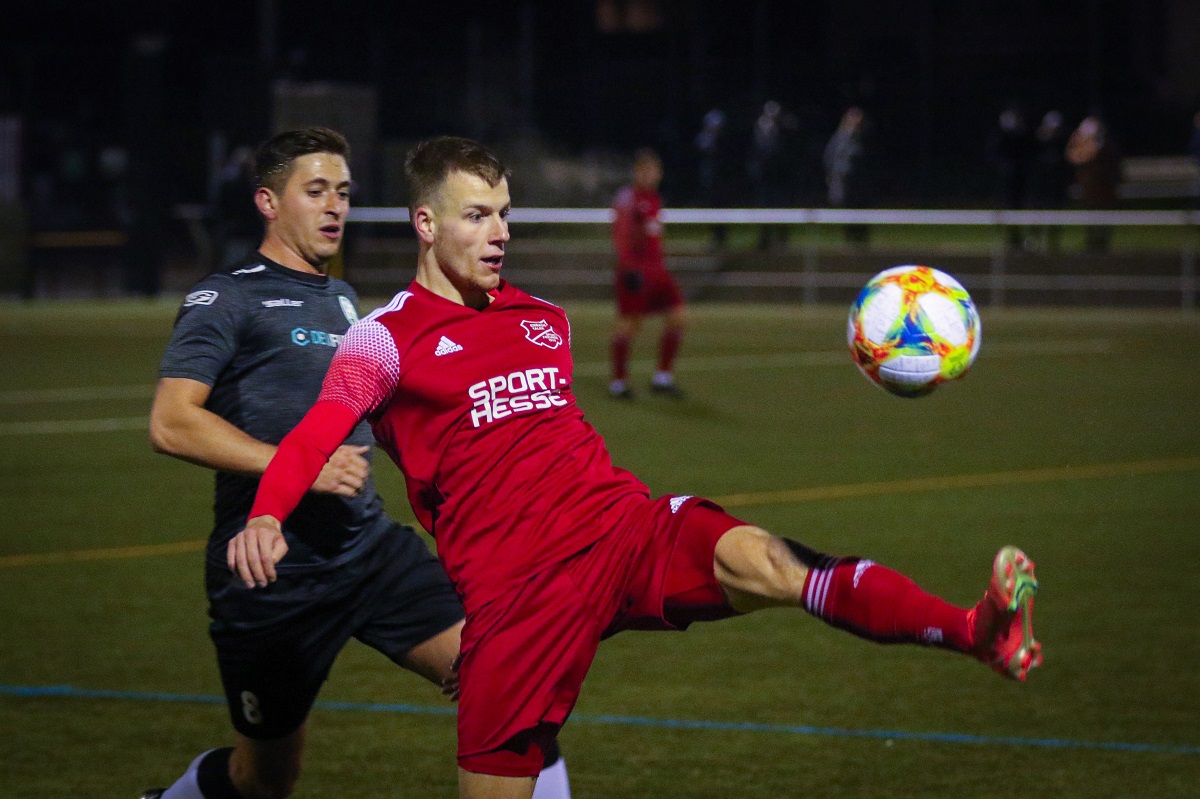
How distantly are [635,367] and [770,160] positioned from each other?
13.2m

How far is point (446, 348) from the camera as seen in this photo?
3.83 metres

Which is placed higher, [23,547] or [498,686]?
[498,686]

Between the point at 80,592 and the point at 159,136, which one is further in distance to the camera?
the point at 159,136

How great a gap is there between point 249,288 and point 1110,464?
8.73 m

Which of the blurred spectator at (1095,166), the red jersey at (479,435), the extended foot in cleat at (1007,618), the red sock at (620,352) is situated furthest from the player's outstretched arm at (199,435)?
the blurred spectator at (1095,166)

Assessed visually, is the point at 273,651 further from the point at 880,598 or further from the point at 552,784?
the point at 880,598

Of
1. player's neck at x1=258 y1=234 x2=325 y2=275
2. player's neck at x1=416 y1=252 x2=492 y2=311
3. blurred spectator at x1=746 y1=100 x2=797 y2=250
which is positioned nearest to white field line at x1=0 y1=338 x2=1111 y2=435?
player's neck at x1=258 y1=234 x2=325 y2=275

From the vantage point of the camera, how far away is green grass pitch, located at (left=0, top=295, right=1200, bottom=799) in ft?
18.6

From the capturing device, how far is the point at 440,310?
12.7 ft

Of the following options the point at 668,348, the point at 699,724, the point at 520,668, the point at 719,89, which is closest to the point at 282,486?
the point at 520,668

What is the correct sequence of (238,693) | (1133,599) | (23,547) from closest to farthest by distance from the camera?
(238,693), (1133,599), (23,547)

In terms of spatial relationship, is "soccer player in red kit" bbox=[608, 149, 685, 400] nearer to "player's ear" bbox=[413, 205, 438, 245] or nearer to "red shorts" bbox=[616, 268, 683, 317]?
"red shorts" bbox=[616, 268, 683, 317]

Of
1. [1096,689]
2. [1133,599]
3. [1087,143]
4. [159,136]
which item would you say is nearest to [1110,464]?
[1133,599]

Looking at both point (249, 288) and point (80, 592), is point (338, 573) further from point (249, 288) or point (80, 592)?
point (80, 592)
